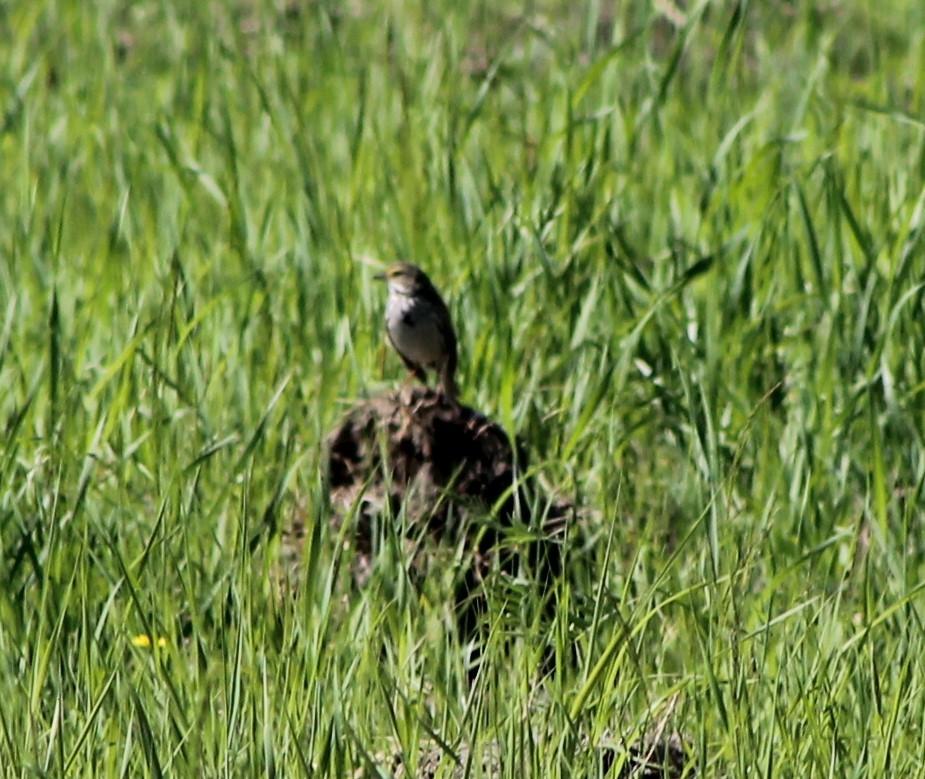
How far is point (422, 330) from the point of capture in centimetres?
534

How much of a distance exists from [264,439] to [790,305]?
5.99 feet

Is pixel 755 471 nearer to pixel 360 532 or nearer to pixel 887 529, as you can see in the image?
pixel 887 529

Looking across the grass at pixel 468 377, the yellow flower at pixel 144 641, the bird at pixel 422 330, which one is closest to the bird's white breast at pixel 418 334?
the bird at pixel 422 330

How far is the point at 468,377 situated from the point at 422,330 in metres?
0.33

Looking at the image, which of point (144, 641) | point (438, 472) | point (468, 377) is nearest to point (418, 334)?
point (468, 377)

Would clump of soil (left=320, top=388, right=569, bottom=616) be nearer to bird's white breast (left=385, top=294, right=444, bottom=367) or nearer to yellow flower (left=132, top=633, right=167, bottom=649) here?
bird's white breast (left=385, top=294, right=444, bottom=367)

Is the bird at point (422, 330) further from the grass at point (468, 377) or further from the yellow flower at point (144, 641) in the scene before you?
the yellow flower at point (144, 641)

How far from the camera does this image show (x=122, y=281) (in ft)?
19.2

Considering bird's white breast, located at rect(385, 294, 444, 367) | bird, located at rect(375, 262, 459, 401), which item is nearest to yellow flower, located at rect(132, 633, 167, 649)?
bird, located at rect(375, 262, 459, 401)

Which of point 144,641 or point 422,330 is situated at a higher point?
point 422,330

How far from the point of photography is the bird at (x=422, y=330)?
5.33 metres

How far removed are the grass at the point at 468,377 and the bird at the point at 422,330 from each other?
0.15m

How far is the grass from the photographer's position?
138 inches

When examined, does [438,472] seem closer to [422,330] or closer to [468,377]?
[422,330]
